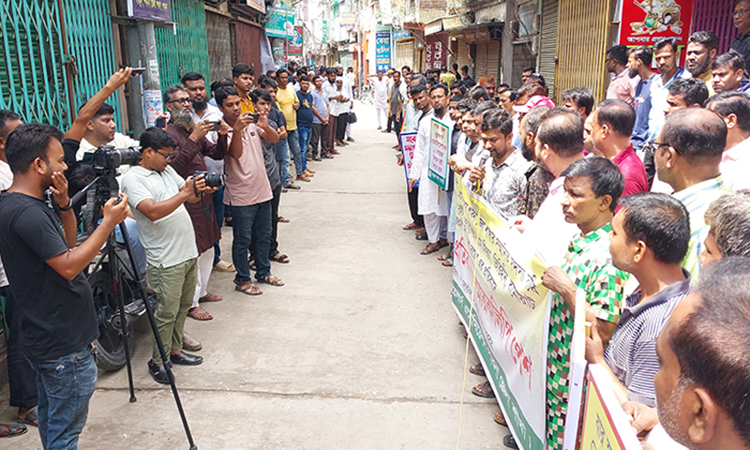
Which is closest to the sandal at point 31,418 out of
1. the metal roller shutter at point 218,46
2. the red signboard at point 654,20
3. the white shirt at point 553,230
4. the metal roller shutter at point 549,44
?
the white shirt at point 553,230

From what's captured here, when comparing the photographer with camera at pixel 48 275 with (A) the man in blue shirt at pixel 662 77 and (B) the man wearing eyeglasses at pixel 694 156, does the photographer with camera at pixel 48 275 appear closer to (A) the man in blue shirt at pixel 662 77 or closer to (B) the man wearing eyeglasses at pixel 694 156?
(B) the man wearing eyeglasses at pixel 694 156

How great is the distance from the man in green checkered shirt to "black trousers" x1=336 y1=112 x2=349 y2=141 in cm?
1223

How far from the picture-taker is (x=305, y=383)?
12.3 ft

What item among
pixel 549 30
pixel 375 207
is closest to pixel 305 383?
pixel 375 207

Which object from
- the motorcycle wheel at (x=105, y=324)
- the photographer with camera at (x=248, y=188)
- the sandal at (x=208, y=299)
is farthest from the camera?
the sandal at (x=208, y=299)

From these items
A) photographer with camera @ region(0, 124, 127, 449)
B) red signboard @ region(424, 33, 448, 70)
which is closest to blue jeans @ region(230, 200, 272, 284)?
photographer with camera @ region(0, 124, 127, 449)

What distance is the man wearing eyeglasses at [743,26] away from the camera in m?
4.91

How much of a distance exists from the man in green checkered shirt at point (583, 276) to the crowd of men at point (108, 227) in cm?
201

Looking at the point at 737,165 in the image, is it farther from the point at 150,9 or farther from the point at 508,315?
the point at 150,9

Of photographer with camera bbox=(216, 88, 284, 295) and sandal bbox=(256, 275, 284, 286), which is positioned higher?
photographer with camera bbox=(216, 88, 284, 295)

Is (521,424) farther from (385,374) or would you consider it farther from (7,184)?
(7,184)

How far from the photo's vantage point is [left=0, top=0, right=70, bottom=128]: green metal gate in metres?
4.40

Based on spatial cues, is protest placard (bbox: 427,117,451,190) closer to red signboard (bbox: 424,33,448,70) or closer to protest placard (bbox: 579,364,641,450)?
protest placard (bbox: 579,364,641,450)

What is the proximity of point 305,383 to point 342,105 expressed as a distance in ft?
35.7
